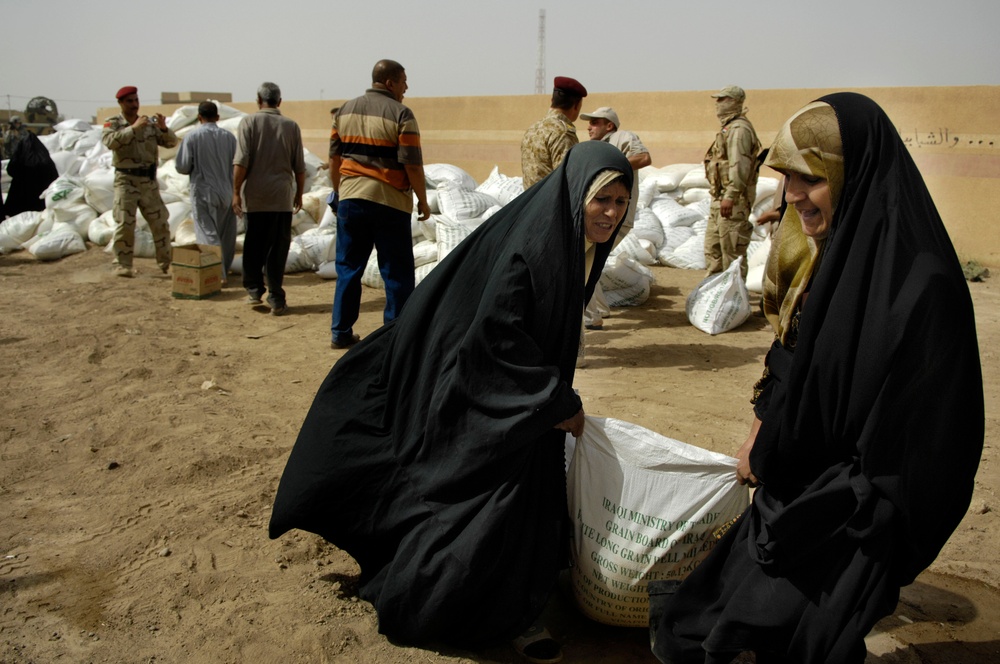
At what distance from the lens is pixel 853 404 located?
63.4 inches

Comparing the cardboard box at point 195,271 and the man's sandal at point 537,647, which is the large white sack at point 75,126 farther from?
the man's sandal at point 537,647

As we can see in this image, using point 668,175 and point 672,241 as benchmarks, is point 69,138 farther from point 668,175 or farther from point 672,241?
point 672,241

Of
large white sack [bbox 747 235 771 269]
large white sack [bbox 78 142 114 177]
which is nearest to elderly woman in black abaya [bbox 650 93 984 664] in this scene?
large white sack [bbox 747 235 771 269]

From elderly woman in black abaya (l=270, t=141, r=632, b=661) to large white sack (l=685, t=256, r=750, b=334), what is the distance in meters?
3.83

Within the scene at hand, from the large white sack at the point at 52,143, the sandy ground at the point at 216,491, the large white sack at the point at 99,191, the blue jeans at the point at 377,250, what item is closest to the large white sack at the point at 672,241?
the sandy ground at the point at 216,491

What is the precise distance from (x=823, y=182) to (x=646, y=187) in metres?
8.01

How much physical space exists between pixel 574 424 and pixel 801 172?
2.92ft

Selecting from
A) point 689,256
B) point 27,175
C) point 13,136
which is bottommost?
point 689,256

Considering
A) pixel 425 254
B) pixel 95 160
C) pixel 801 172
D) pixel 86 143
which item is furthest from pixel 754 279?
pixel 86 143

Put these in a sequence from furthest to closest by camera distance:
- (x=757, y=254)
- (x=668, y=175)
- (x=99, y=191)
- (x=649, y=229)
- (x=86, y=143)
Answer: (x=86, y=143) → (x=668, y=175) → (x=99, y=191) → (x=649, y=229) → (x=757, y=254)

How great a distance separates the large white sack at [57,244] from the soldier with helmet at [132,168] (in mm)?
1403

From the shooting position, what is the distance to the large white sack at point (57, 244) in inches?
341

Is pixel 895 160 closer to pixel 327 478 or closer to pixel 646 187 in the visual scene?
pixel 327 478

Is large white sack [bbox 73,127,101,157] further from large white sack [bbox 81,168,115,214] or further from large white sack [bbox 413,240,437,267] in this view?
large white sack [bbox 413,240,437,267]
